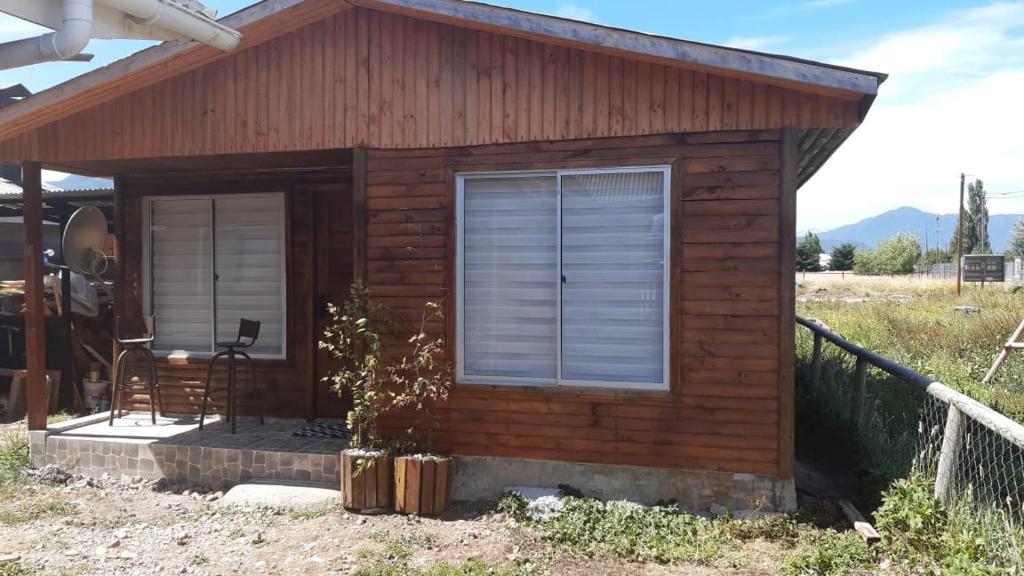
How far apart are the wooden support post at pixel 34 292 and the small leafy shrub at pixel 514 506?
4.23 metres

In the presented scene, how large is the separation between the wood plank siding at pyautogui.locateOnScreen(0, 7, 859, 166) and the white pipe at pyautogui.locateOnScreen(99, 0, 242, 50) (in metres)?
0.81

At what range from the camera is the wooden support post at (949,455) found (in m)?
3.81

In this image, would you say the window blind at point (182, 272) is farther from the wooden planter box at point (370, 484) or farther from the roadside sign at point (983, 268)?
the roadside sign at point (983, 268)

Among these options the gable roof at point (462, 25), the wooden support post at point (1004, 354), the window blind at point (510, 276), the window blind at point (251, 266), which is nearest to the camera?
the gable roof at point (462, 25)

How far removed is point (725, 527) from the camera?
4.34 meters

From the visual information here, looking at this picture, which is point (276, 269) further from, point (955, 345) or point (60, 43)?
point (955, 345)

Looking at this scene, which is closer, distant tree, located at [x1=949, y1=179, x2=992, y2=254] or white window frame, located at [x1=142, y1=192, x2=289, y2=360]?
white window frame, located at [x1=142, y1=192, x2=289, y2=360]

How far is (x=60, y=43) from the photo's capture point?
3301mm

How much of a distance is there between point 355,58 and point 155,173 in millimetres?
Answer: 3107

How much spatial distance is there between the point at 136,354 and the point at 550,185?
16.1ft

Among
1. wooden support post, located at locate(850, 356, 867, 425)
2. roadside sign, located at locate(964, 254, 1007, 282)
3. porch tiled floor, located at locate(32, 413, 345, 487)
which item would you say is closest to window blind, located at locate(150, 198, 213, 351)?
porch tiled floor, located at locate(32, 413, 345, 487)

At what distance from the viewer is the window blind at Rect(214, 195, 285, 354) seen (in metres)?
6.79

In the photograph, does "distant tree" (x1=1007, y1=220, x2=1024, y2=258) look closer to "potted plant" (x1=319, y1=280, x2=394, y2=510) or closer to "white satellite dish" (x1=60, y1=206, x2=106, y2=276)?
"potted plant" (x1=319, y1=280, x2=394, y2=510)

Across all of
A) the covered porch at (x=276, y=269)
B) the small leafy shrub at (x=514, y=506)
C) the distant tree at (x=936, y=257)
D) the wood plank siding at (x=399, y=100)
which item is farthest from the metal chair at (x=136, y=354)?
the distant tree at (x=936, y=257)
